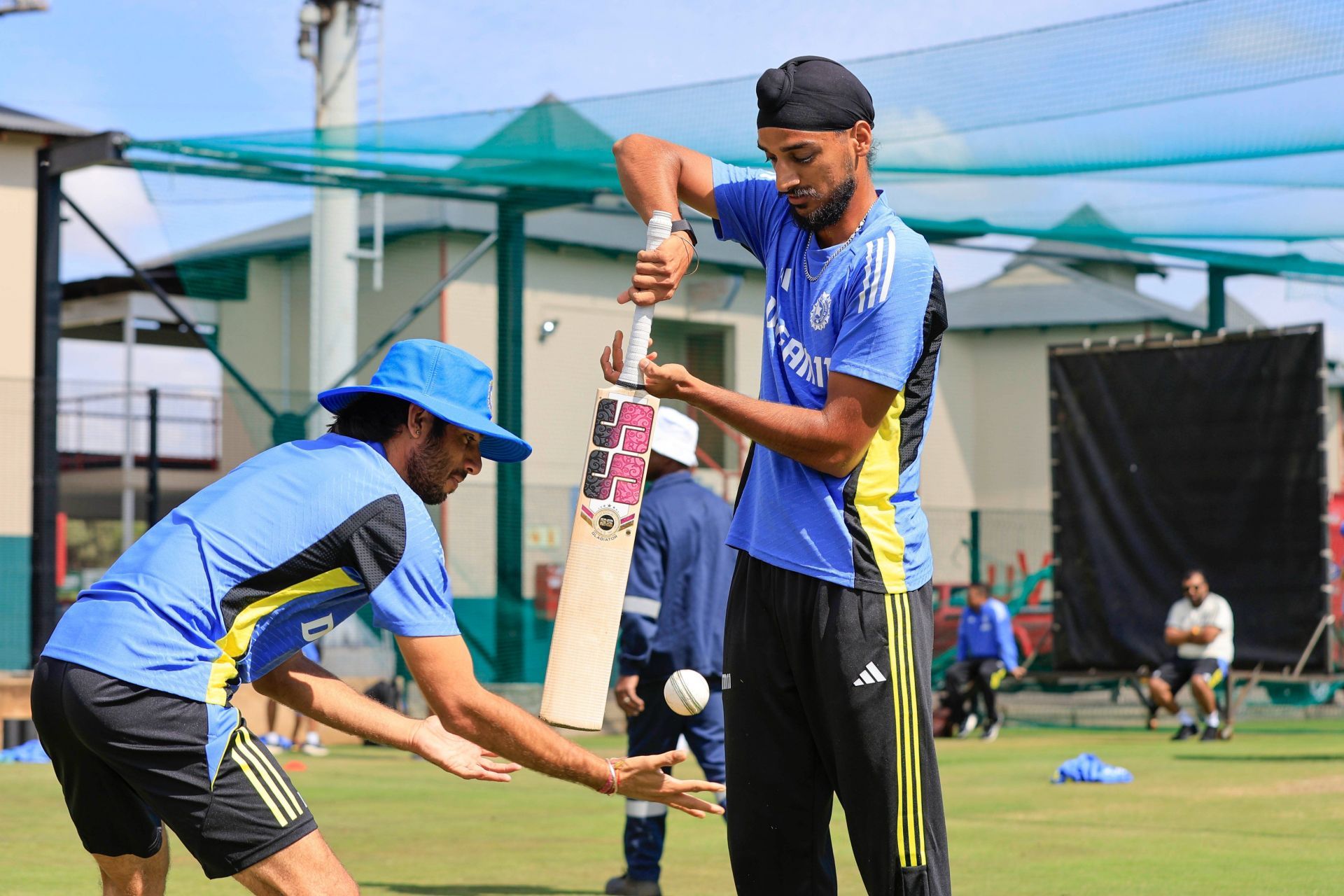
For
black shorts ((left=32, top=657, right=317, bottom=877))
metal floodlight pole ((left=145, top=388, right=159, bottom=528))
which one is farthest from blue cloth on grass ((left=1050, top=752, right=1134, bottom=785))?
black shorts ((left=32, top=657, right=317, bottom=877))

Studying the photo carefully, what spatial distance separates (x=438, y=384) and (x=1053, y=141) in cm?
877

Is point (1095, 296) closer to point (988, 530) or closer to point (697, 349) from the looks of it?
point (697, 349)

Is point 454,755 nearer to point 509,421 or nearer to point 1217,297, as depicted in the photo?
point 509,421

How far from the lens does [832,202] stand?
12.6 ft

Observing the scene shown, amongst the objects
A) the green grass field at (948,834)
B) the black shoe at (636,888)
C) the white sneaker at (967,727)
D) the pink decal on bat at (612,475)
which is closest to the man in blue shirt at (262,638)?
the pink decal on bat at (612,475)

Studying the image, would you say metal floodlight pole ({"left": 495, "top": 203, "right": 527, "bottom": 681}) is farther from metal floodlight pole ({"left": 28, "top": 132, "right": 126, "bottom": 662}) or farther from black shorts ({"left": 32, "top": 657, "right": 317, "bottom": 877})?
→ black shorts ({"left": 32, "top": 657, "right": 317, "bottom": 877})

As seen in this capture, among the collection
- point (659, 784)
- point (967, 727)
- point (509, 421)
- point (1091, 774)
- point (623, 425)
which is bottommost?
point (967, 727)

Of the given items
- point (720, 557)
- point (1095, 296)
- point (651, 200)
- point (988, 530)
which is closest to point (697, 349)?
point (988, 530)

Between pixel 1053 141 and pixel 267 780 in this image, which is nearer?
pixel 267 780

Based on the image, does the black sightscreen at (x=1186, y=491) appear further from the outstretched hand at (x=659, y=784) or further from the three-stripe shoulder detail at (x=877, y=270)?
the outstretched hand at (x=659, y=784)

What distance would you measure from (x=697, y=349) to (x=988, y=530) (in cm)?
710

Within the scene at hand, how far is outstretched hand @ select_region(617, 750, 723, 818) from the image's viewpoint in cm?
383

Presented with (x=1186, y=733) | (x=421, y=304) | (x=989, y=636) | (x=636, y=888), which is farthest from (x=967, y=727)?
(x=636, y=888)

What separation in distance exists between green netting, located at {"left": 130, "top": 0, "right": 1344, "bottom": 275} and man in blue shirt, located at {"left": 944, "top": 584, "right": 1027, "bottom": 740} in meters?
5.60
